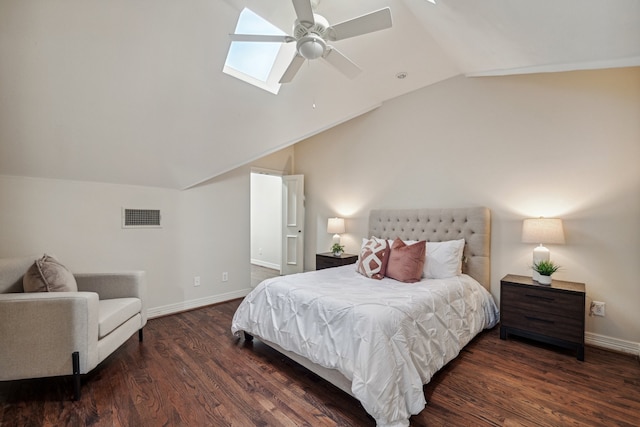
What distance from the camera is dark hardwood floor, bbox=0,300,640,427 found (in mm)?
1682

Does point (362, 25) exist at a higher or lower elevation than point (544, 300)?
higher

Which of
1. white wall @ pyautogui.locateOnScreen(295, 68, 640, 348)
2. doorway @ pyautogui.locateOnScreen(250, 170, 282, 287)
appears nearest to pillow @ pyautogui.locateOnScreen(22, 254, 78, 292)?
white wall @ pyautogui.locateOnScreen(295, 68, 640, 348)

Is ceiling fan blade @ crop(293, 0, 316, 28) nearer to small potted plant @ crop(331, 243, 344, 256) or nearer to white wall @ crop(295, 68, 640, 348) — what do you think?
white wall @ crop(295, 68, 640, 348)

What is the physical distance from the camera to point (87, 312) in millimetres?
1887

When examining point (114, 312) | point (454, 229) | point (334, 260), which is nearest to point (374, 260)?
point (454, 229)

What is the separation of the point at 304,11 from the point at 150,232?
302cm

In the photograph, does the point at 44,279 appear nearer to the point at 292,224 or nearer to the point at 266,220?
the point at 292,224

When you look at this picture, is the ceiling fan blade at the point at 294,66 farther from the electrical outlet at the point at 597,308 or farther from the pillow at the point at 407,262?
the electrical outlet at the point at 597,308

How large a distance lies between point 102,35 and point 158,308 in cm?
291

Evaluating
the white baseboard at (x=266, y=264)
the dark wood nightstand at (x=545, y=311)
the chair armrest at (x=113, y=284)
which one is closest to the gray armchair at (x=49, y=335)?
the chair armrest at (x=113, y=284)

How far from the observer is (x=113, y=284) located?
8.64ft

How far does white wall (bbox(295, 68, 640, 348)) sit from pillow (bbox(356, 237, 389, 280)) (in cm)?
105

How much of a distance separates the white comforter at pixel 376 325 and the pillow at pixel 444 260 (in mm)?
111

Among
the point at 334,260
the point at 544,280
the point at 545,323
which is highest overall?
the point at 544,280
